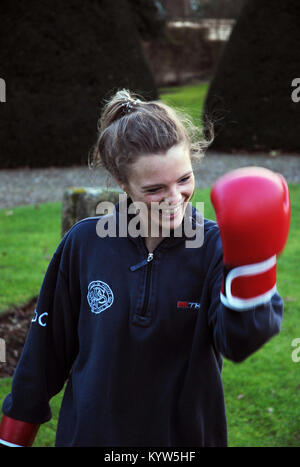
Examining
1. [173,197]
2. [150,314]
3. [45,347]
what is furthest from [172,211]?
[45,347]

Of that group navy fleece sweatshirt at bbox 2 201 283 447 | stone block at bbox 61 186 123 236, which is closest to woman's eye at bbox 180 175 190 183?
navy fleece sweatshirt at bbox 2 201 283 447

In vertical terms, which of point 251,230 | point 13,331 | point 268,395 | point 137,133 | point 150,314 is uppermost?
point 137,133

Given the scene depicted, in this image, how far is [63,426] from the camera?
158 centimetres

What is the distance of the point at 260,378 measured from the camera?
3.42 m

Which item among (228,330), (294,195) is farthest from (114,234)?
(294,195)

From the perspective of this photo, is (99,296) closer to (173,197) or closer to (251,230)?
(173,197)

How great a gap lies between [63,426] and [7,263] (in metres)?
3.80

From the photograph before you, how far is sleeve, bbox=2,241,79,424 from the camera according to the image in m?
1.67

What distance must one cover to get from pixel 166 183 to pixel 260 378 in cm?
232

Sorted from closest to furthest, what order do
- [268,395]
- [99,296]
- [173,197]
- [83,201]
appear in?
[173,197], [99,296], [268,395], [83,201]

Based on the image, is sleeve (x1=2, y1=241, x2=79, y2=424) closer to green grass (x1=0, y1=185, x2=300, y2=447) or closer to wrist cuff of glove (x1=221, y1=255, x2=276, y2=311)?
wrist cuff of glove (x1=221, y1=255, x2=276, y2=311)

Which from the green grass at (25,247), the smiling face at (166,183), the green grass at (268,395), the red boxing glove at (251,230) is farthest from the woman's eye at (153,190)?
the green grass at (25,247)

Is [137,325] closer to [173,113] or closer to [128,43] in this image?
[173,113]

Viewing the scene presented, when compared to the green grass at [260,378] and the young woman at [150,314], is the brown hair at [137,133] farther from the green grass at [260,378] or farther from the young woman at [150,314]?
the green grass at [260,378]
